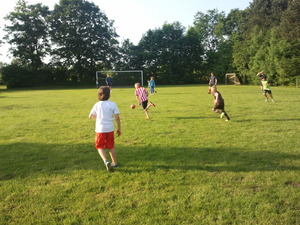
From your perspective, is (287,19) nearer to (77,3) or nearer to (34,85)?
(77,3)

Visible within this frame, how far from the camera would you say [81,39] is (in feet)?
149

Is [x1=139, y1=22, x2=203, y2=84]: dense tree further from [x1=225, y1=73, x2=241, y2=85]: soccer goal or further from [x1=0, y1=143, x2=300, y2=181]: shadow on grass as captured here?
[x1=0, y1=143, x2=300, y2=181]: shadow on grass

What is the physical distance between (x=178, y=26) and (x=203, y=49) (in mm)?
7456

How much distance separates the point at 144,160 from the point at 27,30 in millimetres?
48609

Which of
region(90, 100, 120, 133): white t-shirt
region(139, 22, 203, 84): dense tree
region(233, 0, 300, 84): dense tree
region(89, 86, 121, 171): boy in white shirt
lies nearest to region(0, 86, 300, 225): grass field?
region(89, 86, 121, 171): boy in white shirt

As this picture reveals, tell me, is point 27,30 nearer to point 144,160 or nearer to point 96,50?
point 96,50

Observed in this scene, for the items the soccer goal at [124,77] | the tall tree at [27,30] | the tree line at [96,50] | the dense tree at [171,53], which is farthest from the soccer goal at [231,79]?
the tall tree at [27,30]

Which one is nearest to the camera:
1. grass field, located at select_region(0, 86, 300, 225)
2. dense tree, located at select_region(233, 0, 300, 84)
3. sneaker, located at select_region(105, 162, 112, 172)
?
grass field, located at select_region(0, 86, 300, 225)

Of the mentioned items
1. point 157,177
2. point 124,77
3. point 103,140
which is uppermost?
point 124,77

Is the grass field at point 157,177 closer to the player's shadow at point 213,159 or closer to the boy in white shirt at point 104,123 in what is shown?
the player's shadow at point 213,159

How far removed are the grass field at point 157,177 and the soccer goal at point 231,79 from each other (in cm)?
3605

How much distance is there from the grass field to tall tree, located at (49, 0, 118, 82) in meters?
40.3

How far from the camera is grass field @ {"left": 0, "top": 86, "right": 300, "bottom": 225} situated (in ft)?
10.4

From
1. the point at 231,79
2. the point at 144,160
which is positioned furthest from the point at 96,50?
the point at 144,160
